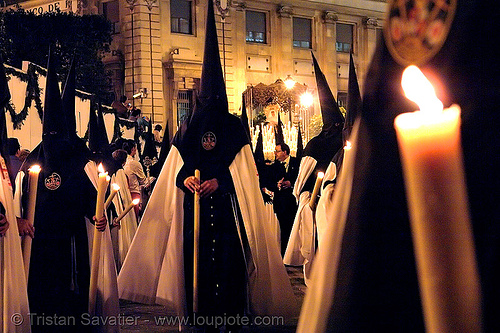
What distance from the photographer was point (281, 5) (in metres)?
43.3

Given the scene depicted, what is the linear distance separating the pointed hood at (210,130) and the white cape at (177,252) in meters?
0.14

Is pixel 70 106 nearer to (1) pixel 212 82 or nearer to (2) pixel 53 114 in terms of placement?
(2) pixel 53 114

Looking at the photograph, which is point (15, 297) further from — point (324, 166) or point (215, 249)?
point (324, 166)

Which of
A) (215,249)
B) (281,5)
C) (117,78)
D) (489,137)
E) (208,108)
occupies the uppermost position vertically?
(281,5)

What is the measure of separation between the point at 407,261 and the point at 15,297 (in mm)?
5267

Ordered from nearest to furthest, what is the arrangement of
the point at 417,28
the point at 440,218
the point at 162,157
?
the point at 440,218, the point at 417,28, the point at 162,157

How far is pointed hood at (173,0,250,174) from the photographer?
7746 millimetres

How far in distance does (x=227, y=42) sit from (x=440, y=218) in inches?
1557

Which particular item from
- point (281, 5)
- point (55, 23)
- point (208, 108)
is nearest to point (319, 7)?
point (281, 5)

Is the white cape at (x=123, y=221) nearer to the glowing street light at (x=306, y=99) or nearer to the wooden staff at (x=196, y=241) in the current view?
the wooden staff at (x=196, y=241)

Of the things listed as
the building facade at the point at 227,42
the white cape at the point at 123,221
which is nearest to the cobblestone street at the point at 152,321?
the white cape at the point at 123,221

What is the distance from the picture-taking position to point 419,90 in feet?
5.76

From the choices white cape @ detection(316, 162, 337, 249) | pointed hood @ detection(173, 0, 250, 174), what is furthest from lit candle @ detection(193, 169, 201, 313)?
white cape @ detection(316, 162, 337, 249)

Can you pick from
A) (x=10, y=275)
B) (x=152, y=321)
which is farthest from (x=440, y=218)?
(x=152, y=321)
